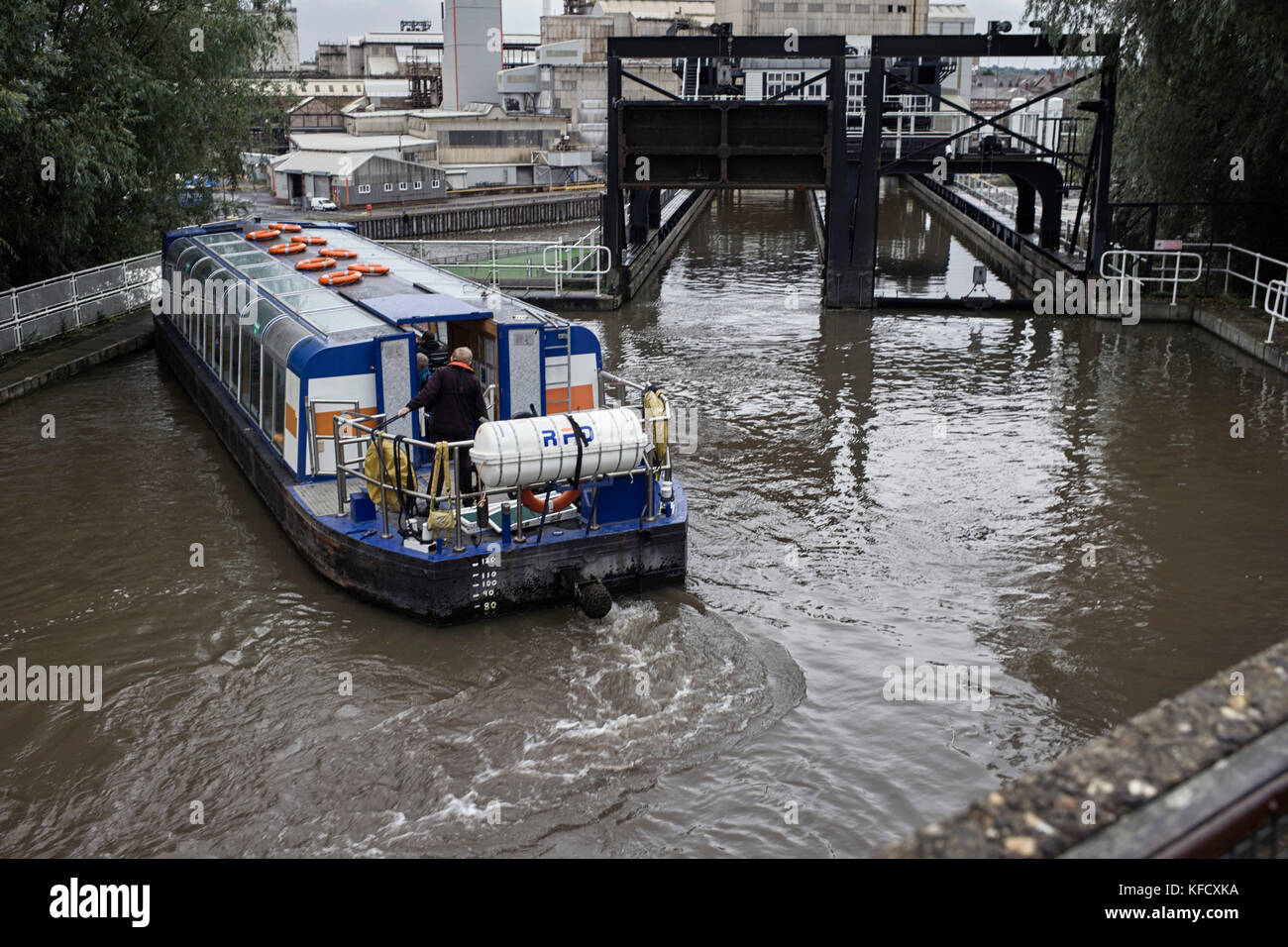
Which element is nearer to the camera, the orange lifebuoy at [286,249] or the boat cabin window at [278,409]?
the boat cabin window at [278,409]

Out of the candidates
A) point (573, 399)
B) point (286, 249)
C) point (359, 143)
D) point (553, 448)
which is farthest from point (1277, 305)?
point (359, 143)

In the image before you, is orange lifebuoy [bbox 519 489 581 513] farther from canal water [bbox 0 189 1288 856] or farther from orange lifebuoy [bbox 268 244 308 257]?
orange lifebuoy [bbox 268 244 308 257]

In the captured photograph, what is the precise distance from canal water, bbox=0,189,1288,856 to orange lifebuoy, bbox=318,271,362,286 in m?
3.11

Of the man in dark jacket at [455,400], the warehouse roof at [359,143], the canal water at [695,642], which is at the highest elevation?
the warehouse roof at [359,143]

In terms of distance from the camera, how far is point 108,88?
2400 centimetres

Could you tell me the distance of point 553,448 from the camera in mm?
11258

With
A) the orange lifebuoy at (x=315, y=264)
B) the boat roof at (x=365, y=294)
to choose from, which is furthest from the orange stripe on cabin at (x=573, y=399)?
the orange lifebuoy at (x=315, y=264)

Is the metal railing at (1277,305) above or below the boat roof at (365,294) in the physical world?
below

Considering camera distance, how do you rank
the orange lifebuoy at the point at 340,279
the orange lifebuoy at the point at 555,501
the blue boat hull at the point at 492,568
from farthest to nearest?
1. the orange lifebuoy at the point at 340,279
2. the orange lifebuoy at the point at 555,501
3. the blue boat hull at the point at 492,568

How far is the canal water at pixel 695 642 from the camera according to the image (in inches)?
333

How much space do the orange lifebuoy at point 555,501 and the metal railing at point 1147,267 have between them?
18.5 metres

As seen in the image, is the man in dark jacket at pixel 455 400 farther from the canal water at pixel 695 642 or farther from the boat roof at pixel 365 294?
the canal water at pixel 695 642
